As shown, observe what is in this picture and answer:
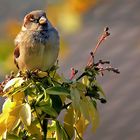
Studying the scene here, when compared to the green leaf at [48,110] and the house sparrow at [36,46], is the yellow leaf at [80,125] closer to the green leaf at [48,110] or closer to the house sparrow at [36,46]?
the green leaf at [48,110]

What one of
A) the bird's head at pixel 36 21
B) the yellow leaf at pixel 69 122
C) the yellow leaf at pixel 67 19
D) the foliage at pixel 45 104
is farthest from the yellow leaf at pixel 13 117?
the yellow leaf at pixel 67 19

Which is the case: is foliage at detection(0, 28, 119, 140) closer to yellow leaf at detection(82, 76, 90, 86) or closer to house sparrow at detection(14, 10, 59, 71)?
yellow leaf at detection(82, 76, 90, 86)

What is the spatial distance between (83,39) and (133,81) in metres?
0.35

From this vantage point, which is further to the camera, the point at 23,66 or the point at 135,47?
the point at 135,47

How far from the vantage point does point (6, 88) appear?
1.63 meters

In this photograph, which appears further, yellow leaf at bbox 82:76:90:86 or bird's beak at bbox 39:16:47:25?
bird's beak at bbox 39:16:47:25

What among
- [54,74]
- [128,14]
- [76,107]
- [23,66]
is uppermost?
[128,14]

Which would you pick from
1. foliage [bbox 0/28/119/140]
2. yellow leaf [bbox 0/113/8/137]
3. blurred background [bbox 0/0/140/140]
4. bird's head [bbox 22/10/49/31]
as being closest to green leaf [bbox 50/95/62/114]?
foliage [bbox 0/28/119/140]

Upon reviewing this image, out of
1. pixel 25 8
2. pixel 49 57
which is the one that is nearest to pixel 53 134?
pixel 49 57

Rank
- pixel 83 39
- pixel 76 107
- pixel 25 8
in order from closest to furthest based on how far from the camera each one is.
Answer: pixel 76 107, pixel 25 8, pixel 83 39

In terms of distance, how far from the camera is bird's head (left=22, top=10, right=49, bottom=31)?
2.19 metres

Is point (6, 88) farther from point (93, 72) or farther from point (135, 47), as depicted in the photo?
point (135, 47)

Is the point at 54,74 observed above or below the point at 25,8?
below

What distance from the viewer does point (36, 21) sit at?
2.24m
